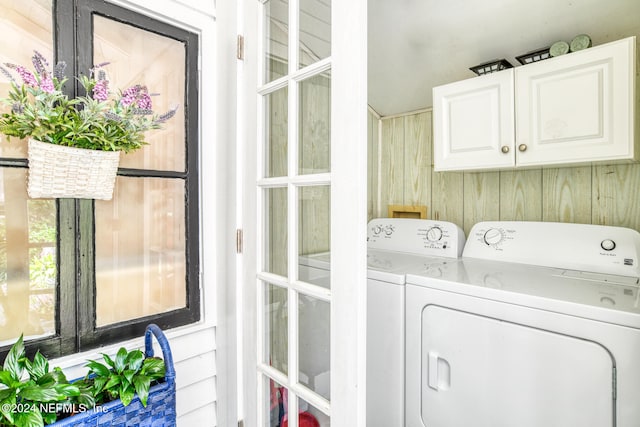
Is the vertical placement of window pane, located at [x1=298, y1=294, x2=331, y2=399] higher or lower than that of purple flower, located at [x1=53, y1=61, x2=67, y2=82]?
lower

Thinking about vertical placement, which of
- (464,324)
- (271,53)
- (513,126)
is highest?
(271,53)

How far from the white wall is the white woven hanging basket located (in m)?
0.37

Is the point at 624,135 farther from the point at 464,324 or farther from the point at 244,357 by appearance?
the point at 244,357

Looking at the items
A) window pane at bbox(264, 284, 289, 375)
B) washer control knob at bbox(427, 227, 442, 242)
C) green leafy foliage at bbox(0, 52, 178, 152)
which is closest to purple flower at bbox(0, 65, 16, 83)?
green leafy foliage at bbox(0, 52, 178, 152)

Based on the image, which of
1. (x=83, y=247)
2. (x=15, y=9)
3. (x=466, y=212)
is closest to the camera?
(x=15, y=9)

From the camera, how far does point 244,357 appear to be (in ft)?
4.48

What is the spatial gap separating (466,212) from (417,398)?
1171mm

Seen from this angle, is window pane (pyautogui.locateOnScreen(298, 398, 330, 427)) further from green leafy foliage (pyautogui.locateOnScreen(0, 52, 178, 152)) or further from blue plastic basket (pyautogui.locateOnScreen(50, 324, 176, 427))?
green leafy foliage (pyautogui.locateOnScreen(0, 52, 178, 152))

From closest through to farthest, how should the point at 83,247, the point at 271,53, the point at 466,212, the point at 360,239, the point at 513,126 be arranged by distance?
1. the point at 360,239
2. the point at 83,247
3. the point at 271,53
4. the point at 513,126
5. the point at 466,212

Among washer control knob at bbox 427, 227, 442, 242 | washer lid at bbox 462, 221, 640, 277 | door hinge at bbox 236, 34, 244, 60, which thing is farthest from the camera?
washer control knob at bbox 427, 227, 442, 242

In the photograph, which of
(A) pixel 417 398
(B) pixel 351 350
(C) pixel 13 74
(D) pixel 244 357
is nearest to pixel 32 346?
(D) pixel 244 357

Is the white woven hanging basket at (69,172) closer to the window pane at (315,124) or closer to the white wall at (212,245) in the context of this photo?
the white wall at (212,245)

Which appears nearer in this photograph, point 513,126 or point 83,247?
point 83,247

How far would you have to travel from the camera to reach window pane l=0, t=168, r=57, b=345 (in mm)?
1038
